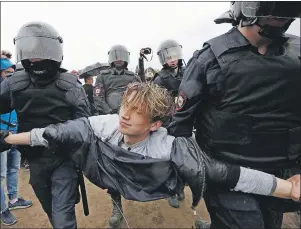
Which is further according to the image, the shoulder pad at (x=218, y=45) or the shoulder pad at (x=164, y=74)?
the shoulder pad at (x=164, y=74)

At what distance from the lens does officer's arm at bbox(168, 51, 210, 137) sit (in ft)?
4.93

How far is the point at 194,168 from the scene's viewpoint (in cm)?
132

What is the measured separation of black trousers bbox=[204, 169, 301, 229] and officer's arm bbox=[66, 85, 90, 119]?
1160mm

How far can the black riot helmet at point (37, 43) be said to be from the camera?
6.74ft

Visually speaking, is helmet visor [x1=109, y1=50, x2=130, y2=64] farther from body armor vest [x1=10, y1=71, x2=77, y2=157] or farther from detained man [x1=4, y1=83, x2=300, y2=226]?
detained man [x1=4, y1=83, x2=300, y2=226]

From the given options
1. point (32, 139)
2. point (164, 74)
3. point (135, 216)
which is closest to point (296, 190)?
point (32, 139)

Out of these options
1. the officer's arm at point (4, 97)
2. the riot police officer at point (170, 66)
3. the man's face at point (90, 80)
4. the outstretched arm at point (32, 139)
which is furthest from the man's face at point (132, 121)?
the man's face at point (90, 80)

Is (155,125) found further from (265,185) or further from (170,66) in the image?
(170,66)

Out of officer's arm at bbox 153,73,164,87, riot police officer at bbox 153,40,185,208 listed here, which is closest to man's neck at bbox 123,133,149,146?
riot police officer at bbox 153,40,185,208

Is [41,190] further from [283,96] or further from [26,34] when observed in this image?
[283,96]

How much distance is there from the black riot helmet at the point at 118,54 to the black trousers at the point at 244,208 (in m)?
3.50

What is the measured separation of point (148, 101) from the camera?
1.44 meters

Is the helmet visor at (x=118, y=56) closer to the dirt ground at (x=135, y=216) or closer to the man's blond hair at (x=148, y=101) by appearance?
the dirt ground at (x=135, y=216)

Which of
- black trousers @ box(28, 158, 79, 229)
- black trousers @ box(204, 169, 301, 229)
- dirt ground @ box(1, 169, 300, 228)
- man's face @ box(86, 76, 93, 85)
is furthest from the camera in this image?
→ man's face @ box(86, 76, 93, 85)
